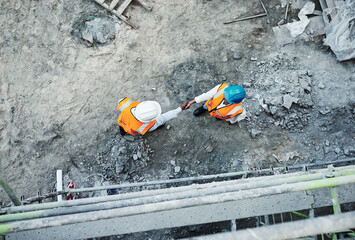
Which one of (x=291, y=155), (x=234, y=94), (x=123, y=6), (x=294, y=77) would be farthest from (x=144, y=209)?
(x=123, y=6)

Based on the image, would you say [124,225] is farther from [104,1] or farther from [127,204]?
[104,1]

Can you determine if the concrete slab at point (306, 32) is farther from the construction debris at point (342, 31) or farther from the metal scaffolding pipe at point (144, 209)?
the metal scaffolding pipe at point (144, 209)

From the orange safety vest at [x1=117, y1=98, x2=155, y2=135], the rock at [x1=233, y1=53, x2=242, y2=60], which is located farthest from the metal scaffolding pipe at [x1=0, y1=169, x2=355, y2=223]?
the rock at [x1=233, y1=53, x2=242, y2=60]

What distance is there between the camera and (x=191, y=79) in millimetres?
6410

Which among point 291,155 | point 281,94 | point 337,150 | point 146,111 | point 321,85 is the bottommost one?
point 337,150

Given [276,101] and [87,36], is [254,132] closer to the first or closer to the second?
[276,101]

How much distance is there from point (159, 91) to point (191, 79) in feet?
2.54

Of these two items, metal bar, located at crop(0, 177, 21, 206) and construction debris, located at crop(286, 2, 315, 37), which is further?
construction debris, located at crop(286, 2, 315, 37)

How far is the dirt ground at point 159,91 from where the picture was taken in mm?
5914

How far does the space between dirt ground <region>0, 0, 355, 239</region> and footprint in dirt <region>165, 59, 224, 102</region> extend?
23 millimetres

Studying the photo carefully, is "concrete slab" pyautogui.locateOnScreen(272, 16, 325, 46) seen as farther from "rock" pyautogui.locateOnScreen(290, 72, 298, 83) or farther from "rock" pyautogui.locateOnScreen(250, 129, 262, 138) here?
"rock" pyautogui.locateOnScreen(250, 129, 262, 138)

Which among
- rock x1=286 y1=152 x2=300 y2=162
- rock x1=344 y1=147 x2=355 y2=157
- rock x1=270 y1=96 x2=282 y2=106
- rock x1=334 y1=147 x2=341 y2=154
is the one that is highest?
rock x1=270 y1=96 x2=282 y2=106

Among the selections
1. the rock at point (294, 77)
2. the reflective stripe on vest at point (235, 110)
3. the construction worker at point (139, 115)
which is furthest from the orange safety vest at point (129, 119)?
the rock at point (294, 77)

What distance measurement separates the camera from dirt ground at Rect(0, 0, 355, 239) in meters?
5.91
